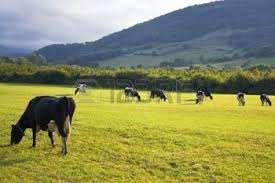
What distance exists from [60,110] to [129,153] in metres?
3.39

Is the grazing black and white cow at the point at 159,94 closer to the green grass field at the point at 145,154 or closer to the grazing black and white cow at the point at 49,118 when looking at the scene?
the green grass field at the point at 145,154

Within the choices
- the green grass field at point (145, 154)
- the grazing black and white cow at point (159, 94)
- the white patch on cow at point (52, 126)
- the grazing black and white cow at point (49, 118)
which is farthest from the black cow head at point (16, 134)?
the grazing black and white cow at point (159, 94)

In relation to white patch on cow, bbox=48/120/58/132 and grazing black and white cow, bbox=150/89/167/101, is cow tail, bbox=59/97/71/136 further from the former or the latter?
grazing black and white cow, bbox=150/89/167/101

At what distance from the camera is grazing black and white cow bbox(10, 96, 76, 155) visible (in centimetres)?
2183

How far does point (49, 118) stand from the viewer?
2245 cm

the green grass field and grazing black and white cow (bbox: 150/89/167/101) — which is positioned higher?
grazing black and white cow (bbox: 150/89/167/101)

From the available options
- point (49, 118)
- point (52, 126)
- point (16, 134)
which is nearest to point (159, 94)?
point (16, 134)

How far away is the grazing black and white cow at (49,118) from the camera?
859 inches

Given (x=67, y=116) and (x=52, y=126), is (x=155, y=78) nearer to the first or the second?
(x=52, y=126)

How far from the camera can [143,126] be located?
2914cm

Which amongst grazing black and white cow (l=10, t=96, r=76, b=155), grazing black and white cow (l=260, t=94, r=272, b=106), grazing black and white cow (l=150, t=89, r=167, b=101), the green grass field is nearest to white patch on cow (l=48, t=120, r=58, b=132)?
grazing black and white cow (l=10, t=96, r=76, b=155)

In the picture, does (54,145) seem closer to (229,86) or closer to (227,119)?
(227,119)

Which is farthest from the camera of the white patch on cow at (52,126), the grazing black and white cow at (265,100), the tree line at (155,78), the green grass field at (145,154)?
the tree line at (155,78)

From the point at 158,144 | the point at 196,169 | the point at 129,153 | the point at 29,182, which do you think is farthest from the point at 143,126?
the point at 29,182
